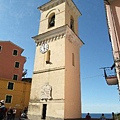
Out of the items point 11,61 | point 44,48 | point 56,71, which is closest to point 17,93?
point 11,61

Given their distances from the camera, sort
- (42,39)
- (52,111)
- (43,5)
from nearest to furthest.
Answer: (52,111), (42,39), (43,5)

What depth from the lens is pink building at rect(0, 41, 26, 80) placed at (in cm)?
2497

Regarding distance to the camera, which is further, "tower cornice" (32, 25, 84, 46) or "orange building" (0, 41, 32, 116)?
"orange building" (0, 41, 32, 116)

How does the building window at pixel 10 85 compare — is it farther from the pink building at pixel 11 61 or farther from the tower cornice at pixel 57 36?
the tower cornice at pixel 57 36

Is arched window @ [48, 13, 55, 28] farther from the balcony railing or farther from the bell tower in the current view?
the balcony railing

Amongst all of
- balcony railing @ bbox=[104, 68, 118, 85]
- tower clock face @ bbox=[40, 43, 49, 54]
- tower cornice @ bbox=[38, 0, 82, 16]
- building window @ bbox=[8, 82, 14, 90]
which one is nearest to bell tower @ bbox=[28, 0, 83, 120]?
tower clock face @ bbox=[40, 43, 49, 54]

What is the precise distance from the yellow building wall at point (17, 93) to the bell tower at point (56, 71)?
9.75 m

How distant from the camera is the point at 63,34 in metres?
15.3

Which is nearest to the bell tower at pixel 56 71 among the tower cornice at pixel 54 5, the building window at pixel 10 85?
the tower cornice at pixel 54 5

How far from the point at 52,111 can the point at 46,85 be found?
8.50 ft

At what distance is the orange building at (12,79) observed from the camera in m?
22.8

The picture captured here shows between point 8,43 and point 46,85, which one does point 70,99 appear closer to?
point 46,85

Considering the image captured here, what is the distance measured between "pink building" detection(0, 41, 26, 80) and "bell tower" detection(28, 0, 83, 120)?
10.9 meters

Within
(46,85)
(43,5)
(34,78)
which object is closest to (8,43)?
(43,5)
